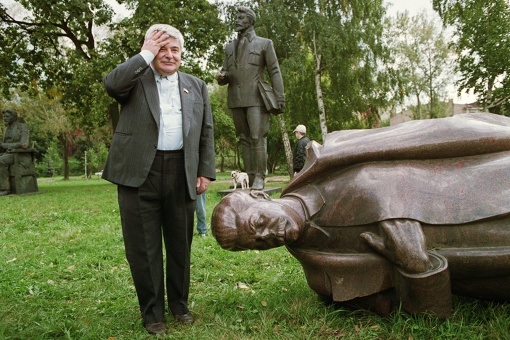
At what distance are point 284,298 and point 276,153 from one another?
30.0m

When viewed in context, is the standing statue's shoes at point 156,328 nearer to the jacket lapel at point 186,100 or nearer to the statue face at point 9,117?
the jacket lapel at point 186,100

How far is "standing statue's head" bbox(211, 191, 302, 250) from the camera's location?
8.29ft

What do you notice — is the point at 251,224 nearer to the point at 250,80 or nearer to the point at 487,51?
the point at 250,80

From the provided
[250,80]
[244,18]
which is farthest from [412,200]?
[244,18]

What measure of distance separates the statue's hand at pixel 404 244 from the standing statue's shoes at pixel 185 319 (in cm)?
143

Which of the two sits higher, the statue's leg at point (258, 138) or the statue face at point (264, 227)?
the statue's leg at point (258, 138)

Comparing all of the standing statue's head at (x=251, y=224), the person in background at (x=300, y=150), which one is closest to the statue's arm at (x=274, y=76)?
the person in background at (x=300, y=150)

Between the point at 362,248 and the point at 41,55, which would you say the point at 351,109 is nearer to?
the point at 41,55

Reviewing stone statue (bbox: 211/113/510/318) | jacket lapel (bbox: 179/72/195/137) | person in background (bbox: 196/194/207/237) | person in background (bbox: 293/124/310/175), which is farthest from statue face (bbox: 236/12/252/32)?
stone statue (bbox: 211/113/510/318)

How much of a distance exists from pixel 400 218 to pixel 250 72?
196 inches

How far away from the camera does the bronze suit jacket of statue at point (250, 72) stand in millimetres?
6953

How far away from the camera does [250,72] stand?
696cm

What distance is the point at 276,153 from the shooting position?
3322 cm

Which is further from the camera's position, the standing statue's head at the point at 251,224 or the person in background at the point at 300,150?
the person in background at the point at 300,150
